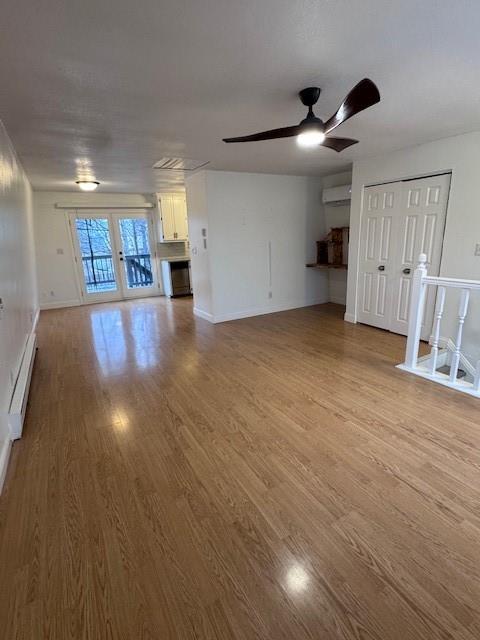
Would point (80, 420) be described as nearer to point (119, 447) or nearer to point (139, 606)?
point (119, 447)

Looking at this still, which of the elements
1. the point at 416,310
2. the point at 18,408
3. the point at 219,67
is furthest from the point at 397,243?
the point at 18,408

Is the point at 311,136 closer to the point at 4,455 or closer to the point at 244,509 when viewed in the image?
the point at 244,509

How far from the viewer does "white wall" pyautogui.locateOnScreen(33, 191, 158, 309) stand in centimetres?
637

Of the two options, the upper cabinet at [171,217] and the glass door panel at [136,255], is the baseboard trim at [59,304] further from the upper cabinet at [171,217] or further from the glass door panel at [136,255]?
the upper cabinet at [171,217]

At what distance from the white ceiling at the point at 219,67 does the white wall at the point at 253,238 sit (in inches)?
64.4

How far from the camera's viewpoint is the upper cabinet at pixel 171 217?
700cm

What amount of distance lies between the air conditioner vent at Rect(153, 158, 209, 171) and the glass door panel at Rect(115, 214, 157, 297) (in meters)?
2.95

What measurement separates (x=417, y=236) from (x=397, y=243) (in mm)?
272

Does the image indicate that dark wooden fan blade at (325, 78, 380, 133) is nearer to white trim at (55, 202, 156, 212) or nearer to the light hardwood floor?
the light hardwood floor

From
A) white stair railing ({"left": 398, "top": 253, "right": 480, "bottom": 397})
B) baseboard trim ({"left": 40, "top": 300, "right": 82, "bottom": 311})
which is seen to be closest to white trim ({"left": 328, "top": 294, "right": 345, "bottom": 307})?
white stair railing ({"left": 398, "top": 253, "right": 480, "bottom": 397})

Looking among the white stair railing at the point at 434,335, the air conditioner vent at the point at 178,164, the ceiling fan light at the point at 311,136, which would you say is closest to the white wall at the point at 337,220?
the air conditioner vent at the point at 178,164

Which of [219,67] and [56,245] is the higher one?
[219,67]

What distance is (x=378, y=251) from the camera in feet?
14.8

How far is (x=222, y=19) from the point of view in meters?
1.49
